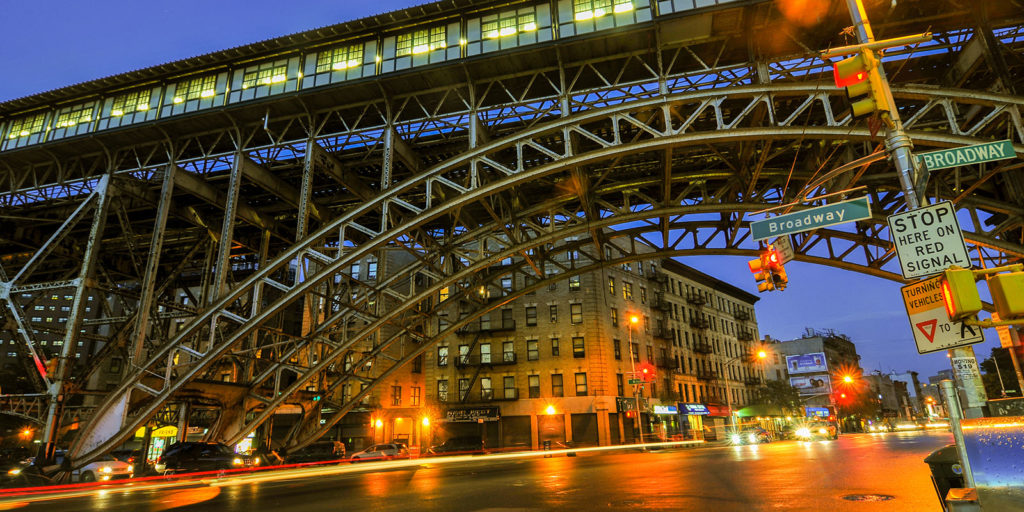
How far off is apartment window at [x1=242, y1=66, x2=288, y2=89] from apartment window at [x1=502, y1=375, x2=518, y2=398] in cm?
2989

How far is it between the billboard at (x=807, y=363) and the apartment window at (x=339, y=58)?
90411 millimetres

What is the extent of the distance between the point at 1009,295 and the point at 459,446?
4270cm

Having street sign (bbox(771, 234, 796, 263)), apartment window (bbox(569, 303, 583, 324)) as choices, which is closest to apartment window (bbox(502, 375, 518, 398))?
apartment window (bbox(569, 303, 583, 324))

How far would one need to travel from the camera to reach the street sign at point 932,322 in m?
5.36

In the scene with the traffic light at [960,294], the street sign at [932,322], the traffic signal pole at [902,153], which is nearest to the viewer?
the traffic light at [960,294]

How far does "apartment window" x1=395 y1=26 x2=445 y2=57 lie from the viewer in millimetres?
22016

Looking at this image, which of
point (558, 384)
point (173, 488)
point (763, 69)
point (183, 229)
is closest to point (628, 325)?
point (558, 384)

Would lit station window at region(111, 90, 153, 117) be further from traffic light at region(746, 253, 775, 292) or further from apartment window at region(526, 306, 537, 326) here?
apartment window at region(526, 306, 537, 326)

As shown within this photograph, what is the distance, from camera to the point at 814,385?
86812 mm

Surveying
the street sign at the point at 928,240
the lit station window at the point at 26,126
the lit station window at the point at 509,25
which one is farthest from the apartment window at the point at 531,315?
the street sign at the point at 928,240

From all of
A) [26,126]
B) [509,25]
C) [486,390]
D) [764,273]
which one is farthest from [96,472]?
[486,390]

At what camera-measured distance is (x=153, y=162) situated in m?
28.9

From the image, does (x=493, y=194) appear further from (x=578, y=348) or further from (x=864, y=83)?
(x=578, y=348)

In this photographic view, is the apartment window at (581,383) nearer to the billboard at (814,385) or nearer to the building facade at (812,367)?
the building facade at (812,367)
